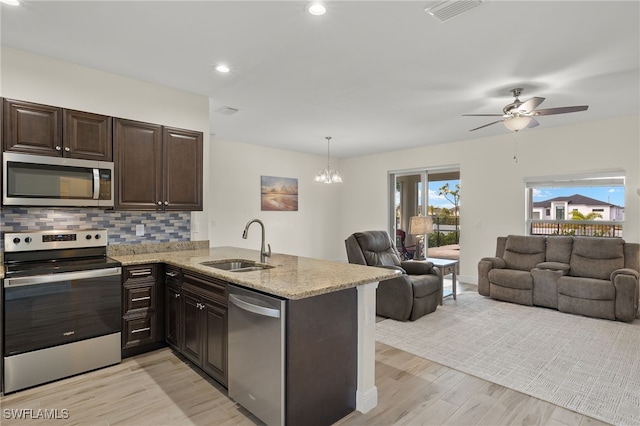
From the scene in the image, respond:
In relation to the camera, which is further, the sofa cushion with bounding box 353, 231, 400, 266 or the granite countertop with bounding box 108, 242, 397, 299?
the sofa cushion with bounding box 353, 231, 400, 266

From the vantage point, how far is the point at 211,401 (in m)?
2.44

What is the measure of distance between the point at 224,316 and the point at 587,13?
329 cm

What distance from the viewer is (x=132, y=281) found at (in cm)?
308

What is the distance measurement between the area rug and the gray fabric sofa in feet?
0.58

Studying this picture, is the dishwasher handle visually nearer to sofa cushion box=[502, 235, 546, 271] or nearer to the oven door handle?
the oven door handle

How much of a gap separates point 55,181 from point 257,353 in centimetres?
234

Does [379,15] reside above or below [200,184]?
above

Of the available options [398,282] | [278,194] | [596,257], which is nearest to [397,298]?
[398,282]

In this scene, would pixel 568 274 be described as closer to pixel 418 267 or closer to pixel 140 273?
pixel 418 267

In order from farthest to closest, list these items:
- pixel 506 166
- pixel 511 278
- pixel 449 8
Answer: pixel 506 166, pixel 511 278, pixel 449 8

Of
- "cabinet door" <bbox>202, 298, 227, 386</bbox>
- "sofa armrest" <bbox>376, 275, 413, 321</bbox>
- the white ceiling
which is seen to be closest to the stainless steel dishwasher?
"cabinet door" <bbox>202, 298, 227, 386</bbox>

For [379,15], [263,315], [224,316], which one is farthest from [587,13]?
[224,316]

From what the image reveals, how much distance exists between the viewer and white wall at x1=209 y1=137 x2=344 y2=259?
6.45 m

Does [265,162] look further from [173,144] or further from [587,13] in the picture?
[587,13]
